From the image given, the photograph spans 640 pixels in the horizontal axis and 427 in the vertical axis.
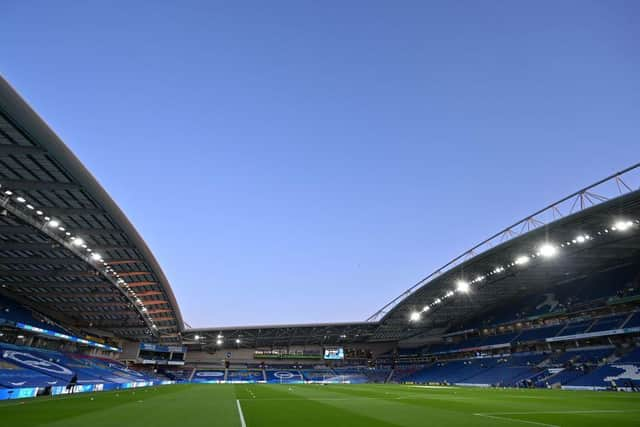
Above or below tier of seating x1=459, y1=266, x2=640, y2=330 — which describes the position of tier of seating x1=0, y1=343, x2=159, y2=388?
below

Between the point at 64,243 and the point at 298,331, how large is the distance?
54.9m

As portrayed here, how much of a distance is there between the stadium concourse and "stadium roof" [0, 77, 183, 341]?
0.49 feet

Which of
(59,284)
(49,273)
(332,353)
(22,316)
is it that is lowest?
(332,353)

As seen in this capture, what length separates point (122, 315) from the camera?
2157 inches

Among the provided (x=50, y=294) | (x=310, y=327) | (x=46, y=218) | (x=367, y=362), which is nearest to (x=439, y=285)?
(x=310, y=327)

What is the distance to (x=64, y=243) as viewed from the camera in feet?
98.3

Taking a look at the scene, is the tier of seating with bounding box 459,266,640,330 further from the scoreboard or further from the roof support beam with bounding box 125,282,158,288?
the roof support beam with bounding box 125,282,158,288

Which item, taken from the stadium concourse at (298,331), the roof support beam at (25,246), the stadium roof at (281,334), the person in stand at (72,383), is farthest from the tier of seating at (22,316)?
the stadium roof at (281,334)

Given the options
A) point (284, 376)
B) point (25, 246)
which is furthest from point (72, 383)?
point (284, 376)

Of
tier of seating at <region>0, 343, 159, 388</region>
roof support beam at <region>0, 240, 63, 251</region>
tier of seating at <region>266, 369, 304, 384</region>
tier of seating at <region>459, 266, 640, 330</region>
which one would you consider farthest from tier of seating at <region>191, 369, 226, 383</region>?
tier of seating at <region>459, 266, 640, 330</region>

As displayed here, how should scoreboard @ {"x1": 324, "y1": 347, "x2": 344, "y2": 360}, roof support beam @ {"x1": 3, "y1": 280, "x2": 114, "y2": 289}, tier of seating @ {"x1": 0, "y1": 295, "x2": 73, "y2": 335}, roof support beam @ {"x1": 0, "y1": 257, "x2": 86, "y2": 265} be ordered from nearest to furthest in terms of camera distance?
roof support beam @ {"x1": 0, "y1": 257, "x2": 86, "y2": 265}, tier of seating @ {"x1": 0, "y1": 295, "x2": 73, "y2": 335}, roof support beam @ {"x1": 3, "y1": 280, "x2": 114, "y2": 289}, scoreboard @ {"x1": 324, "y1": 347, "x2": 344, "y2": 360}

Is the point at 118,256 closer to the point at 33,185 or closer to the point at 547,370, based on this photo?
the point at 33,185

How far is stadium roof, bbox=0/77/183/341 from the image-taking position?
19.7 meters

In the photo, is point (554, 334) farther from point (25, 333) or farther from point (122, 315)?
point (25, 333)
